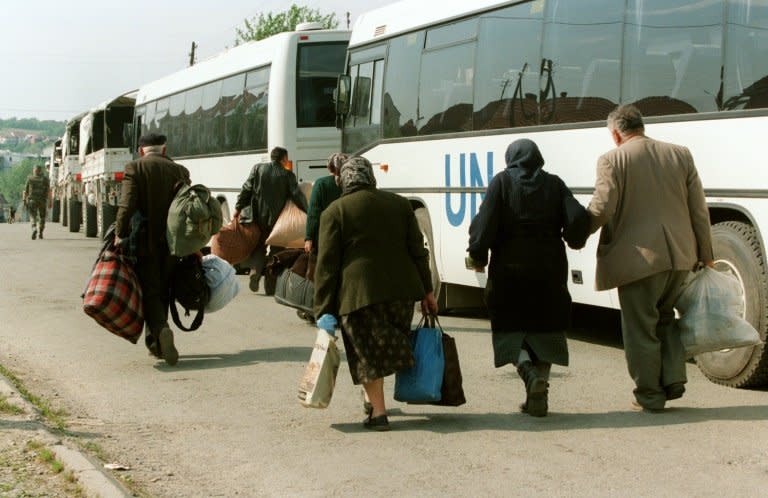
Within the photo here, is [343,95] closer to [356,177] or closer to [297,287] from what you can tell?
[297,287]

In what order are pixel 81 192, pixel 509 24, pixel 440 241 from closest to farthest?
1. pixel 509 24
2. pixel 440 241
3. pixel 81 192

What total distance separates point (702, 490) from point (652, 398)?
204 cm

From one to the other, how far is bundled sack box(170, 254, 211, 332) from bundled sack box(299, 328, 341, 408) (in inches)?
132

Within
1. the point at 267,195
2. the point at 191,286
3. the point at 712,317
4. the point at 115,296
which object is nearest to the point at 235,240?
the point at 267,195

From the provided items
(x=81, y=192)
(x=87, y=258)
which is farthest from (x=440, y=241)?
(x=81, y=192)

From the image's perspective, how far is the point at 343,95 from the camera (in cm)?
1550

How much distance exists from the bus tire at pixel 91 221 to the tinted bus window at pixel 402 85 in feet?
69.6

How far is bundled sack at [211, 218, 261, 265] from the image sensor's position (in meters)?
15.4

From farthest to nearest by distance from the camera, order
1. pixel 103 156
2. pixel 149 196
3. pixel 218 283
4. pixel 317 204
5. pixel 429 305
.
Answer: pixel 103 156 < pixel 317 204 < pixel 218 283 < pixel 149 196 < pixel 429 305

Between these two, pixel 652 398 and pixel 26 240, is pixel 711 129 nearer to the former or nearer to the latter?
pixel 652 398

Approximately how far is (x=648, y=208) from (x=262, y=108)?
43.6ft

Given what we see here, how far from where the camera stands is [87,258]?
23.8 m

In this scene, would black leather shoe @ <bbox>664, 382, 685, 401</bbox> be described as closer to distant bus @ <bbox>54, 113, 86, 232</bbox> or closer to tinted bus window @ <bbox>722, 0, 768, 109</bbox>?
tinted bus window @ <bbox>722, 0, 768, 109</bbox>

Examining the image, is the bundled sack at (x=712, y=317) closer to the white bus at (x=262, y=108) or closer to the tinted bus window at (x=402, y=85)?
the tinted bus window at (x=402, y=85)
